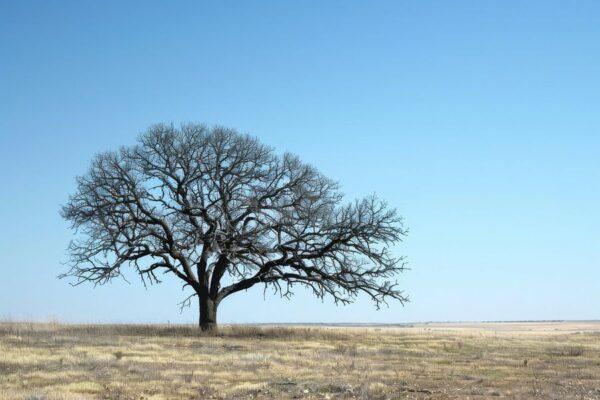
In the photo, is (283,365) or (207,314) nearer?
(283,365)

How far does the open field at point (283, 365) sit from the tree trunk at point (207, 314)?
0.87 meters

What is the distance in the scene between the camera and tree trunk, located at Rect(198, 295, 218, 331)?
42.8m

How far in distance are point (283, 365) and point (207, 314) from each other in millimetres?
16327

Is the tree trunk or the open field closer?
the open field

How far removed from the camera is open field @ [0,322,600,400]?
20.0m

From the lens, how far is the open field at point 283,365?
20.0m

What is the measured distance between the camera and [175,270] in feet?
141

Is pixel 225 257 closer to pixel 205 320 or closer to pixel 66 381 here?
pixel 205 320

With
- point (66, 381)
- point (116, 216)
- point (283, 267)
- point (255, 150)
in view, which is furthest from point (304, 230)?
point (66, 381)

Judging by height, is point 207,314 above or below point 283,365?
above

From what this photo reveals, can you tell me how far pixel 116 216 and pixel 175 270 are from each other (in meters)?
4.86

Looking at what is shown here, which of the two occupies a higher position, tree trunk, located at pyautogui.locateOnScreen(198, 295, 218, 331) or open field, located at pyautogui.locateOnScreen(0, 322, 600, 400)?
tree trunk, located at pyautogui.locateOnScreen(198, 295, 218, 331)

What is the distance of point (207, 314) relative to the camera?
42.8 metres

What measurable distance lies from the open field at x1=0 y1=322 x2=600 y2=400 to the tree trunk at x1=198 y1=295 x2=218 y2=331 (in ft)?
2.86
